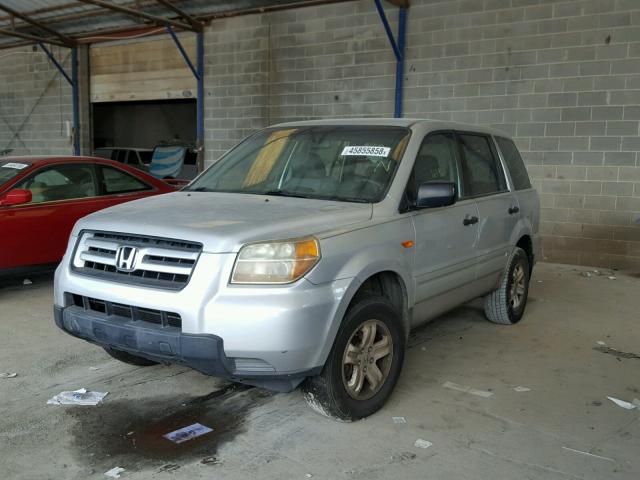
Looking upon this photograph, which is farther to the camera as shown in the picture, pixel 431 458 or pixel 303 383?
pixel 303 383

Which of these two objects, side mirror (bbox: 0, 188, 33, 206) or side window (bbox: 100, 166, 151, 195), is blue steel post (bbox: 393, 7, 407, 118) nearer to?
side window (bbox: 100, 166, 151, 195)

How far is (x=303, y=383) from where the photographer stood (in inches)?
136

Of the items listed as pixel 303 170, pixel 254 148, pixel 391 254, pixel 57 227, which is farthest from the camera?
pixel 57 227

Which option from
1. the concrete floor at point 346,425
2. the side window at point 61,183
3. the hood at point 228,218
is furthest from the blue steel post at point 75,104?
the hood at point 228,218

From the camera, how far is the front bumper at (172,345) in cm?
303

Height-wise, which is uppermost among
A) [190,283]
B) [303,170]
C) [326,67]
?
[326,67]

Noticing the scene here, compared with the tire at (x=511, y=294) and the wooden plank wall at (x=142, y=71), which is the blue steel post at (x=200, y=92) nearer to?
the wooden plank wall at (x=142, y=71)

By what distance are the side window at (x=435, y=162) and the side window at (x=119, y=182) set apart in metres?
4.39

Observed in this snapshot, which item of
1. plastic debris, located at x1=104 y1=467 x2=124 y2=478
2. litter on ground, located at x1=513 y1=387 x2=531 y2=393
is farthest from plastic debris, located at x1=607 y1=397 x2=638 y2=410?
plastic debris, located at x1=104 y1=467 x2=124 y2=478

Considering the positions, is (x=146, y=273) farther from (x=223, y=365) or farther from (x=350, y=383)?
(x=350, y=383)

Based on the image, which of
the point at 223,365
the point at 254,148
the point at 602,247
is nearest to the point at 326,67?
the point at 602,247

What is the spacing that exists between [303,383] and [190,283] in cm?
89

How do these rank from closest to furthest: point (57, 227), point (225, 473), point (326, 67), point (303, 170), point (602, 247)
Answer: point (225, 473) < point (303, 170) < point (57, 227) < point (602, 247) < point (326, 67)

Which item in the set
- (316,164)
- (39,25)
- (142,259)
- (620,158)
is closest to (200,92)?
(39,25)
